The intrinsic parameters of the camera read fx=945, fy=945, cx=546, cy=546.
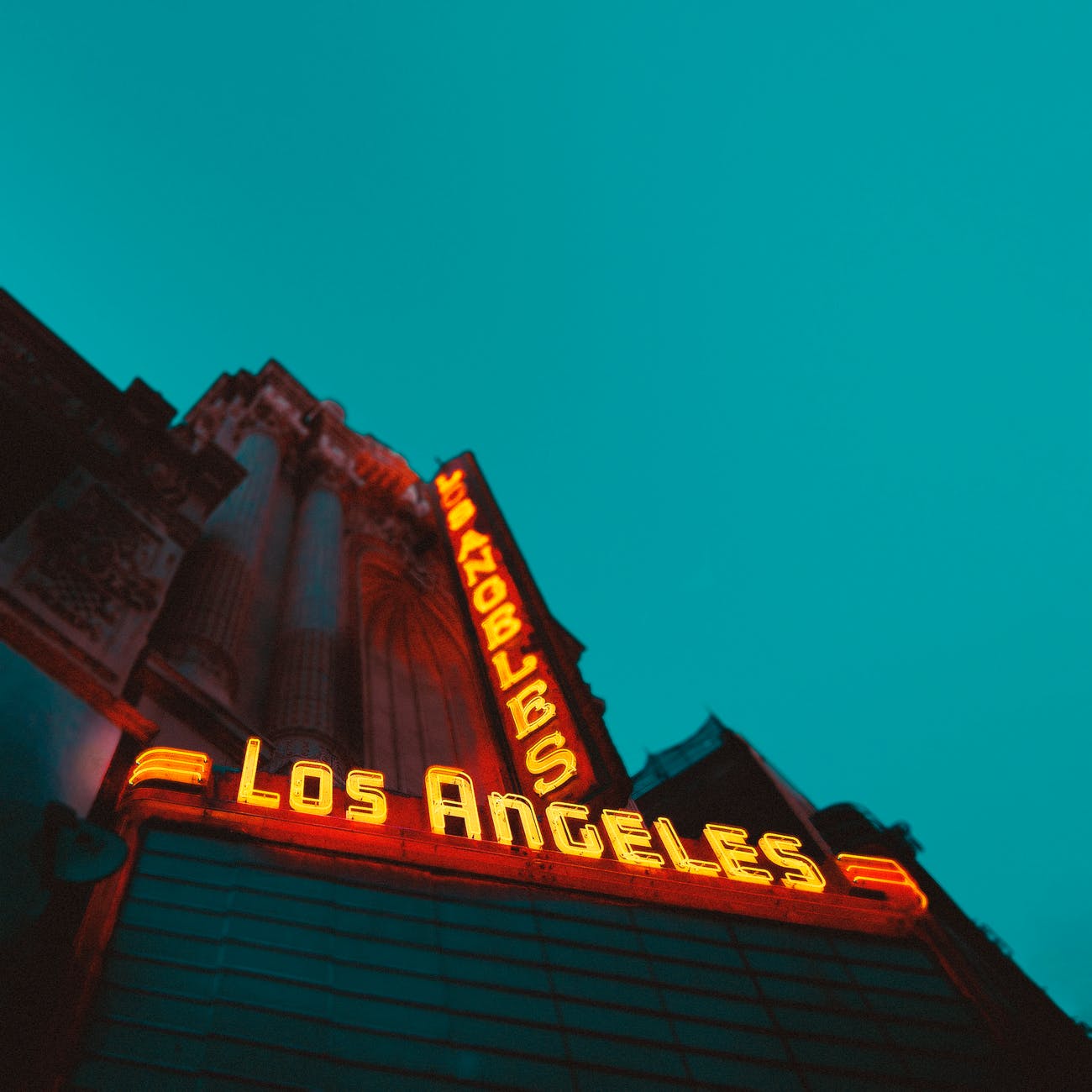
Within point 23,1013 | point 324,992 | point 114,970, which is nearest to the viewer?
point 23,1013

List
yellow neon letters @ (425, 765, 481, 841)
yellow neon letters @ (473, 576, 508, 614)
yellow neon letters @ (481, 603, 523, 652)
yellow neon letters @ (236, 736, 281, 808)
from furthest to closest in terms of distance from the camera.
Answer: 1. yellow neon letters @ (473, 576, 508, 614)
2. yellow neon letters @ (481, 603, 523, 652)
3. yellow neon letters @ (425, 765, 481, 841)
4. yellow neon letters @ (236, 736, 281, 808)

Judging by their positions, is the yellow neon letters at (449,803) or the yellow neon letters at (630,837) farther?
the yellow neon letters at (630,837)

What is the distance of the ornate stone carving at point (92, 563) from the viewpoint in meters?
10.9

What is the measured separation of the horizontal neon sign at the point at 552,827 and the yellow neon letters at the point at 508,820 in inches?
A: 0.4

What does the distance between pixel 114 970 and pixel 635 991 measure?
15.1 feet

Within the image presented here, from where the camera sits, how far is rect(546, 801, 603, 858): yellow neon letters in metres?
10.4

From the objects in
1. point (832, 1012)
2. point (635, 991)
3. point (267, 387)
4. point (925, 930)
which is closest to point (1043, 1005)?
point (925, 930)

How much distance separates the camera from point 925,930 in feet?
36.2

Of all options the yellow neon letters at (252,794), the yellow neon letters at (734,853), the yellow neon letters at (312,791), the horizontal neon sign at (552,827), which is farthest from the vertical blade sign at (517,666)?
the yellow neon letters at (252,794)

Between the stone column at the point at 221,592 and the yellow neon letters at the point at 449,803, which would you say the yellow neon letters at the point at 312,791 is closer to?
the yellow neon letters at the point at 449,803

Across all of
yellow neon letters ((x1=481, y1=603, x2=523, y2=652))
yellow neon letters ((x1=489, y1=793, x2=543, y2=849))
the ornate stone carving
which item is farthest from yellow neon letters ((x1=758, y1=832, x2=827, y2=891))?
the ornate stone carving

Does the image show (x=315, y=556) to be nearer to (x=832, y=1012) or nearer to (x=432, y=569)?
(x=432, y=569)

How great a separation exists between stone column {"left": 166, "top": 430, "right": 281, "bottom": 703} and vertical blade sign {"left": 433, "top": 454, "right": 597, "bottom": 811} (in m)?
3.89

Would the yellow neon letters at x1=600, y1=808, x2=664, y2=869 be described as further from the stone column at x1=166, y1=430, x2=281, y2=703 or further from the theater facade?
the stone column at x1=166, y1=430, x2=281, y2=703
